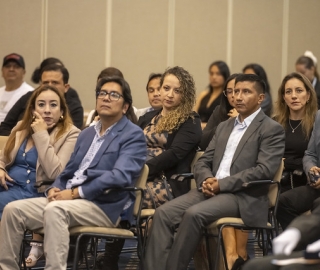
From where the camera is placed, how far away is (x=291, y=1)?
8648 mm

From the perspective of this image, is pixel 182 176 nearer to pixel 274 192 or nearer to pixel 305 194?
pixel 274 192

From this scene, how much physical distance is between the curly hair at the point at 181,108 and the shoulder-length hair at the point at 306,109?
2.18 feet

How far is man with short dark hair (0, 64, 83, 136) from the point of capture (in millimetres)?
6297

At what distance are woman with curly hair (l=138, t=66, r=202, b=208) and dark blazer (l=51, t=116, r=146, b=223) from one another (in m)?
0.43

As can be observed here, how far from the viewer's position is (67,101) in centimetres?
644

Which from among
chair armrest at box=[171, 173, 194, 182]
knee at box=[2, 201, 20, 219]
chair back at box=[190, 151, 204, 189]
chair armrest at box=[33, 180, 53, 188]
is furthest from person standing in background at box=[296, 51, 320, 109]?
knee at box=[2, 201, 20, 219]

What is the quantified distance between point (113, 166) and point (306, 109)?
1563 mm

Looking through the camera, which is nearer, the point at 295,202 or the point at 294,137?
the point at 295,202

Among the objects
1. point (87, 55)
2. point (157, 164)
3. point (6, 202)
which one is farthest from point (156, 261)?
point (87, 55)

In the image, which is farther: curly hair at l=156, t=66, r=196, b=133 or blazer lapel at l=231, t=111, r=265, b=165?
curly hair at l=156, t=66, r=196, b=133

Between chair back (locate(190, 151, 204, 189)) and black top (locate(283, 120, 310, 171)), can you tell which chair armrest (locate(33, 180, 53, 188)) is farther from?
black top (locate(283, 120, 310, 171))

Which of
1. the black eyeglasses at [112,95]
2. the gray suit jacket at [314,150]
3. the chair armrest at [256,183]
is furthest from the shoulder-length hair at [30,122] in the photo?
the gray suit jacket at [314,150]

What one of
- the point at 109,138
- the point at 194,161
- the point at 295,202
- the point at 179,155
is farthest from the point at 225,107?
the point at 109,138

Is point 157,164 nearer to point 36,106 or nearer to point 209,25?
point 36,106
